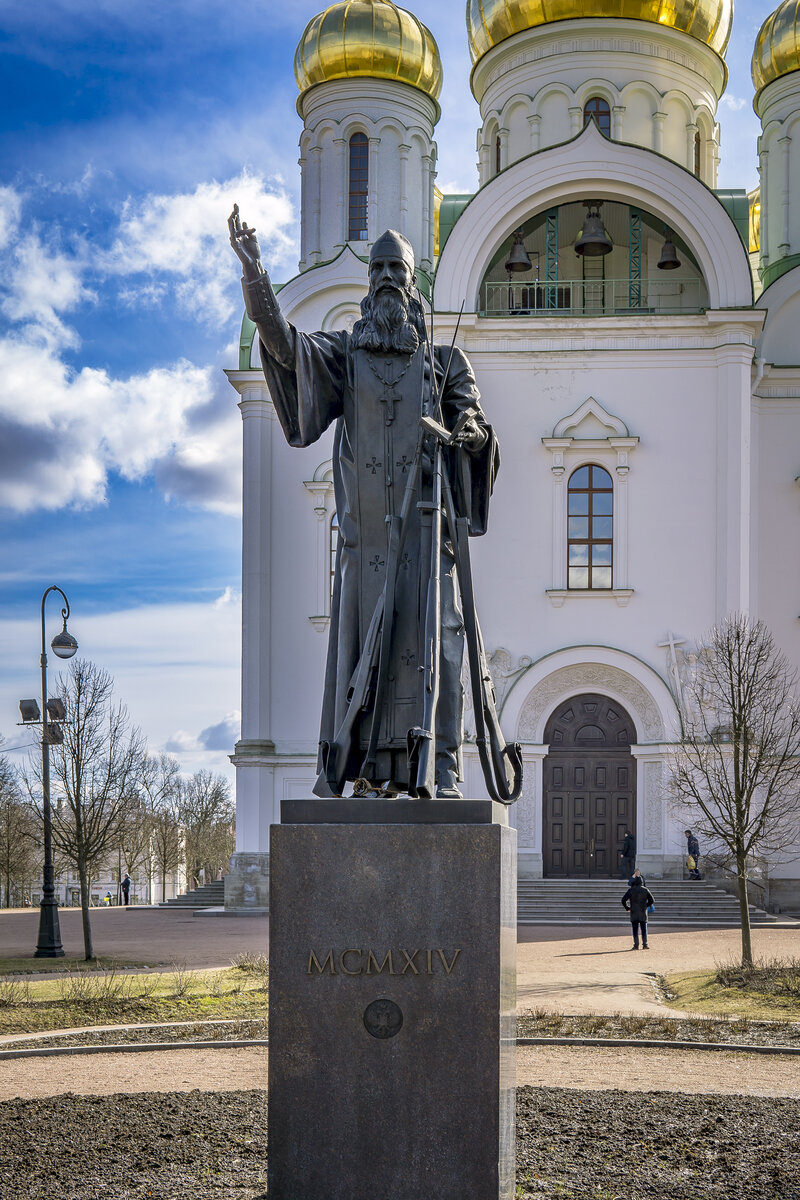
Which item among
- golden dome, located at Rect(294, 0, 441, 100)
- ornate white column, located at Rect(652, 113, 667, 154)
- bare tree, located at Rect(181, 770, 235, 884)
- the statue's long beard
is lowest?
bare tree, located at Rect(181, 770, 235, 884)

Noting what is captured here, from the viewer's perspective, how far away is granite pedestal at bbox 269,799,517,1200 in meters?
5.31

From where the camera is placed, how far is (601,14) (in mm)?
31031

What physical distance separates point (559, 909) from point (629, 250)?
13.8 metres

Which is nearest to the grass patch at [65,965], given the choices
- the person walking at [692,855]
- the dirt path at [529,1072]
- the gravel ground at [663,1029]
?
the gravel ground at [663,1029]

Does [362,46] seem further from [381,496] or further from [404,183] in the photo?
[381,496]

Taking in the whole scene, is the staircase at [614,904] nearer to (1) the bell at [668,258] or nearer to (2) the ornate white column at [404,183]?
(1) the bell at [668,258]

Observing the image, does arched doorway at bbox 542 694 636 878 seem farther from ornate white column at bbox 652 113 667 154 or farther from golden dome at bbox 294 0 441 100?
golden dome at bbox 294 0 441 100

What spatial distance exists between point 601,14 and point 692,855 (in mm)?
17985

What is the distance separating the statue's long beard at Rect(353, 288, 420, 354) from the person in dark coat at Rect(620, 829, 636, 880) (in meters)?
21.7

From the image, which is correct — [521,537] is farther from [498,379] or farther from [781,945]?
[781,945]

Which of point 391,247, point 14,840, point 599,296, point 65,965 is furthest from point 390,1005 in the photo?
point 14,840

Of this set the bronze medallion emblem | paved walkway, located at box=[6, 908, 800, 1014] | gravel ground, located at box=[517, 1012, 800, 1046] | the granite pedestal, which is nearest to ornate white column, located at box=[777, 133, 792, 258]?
paved walkway, located at box=[6, 908, 800, 1014]

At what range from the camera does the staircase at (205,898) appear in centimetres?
3294

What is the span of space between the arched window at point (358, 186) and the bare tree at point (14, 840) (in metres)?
19.4
